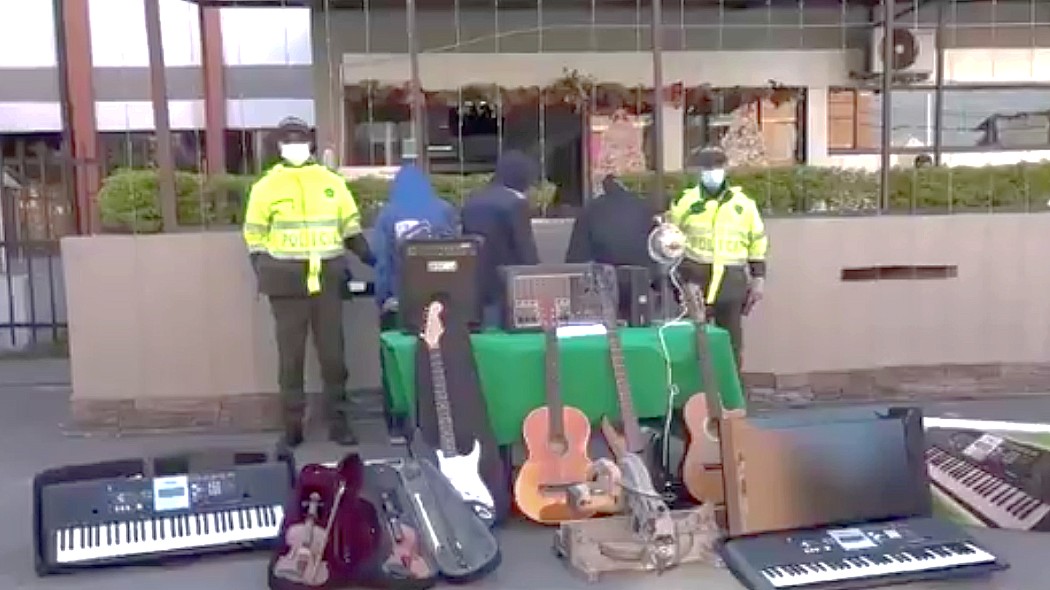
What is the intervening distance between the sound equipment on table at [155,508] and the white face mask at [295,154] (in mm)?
2101

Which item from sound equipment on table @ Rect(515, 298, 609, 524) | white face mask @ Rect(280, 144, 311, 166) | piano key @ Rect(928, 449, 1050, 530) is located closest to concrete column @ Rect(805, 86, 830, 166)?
white face mask @ Rect(280, 144, 311, 166)

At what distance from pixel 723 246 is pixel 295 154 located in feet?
8.29

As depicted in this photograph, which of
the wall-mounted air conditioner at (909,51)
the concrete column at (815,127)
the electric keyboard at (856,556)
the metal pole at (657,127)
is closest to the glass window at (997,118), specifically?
the wall-mounted air conditioner at (909,51)

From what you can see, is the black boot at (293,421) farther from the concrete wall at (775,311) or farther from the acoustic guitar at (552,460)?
the acoustic guitar at (552,460)

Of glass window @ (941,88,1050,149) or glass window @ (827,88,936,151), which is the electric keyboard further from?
glass window @ (941,88,1050,149)

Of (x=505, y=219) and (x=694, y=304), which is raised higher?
(x=505, y=219)

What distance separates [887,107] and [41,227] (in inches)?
317

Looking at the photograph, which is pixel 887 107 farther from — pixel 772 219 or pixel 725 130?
pixel 725 130

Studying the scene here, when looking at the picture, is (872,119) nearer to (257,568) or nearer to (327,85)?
(327,85)

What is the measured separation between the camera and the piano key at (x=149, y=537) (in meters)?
5.13

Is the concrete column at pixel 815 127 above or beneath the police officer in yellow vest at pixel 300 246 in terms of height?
above

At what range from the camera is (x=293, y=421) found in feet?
24.1

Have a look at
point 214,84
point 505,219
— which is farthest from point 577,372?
point 214,84

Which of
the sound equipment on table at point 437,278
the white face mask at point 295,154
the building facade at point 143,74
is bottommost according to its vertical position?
the sound equipment on table at point 437,278
